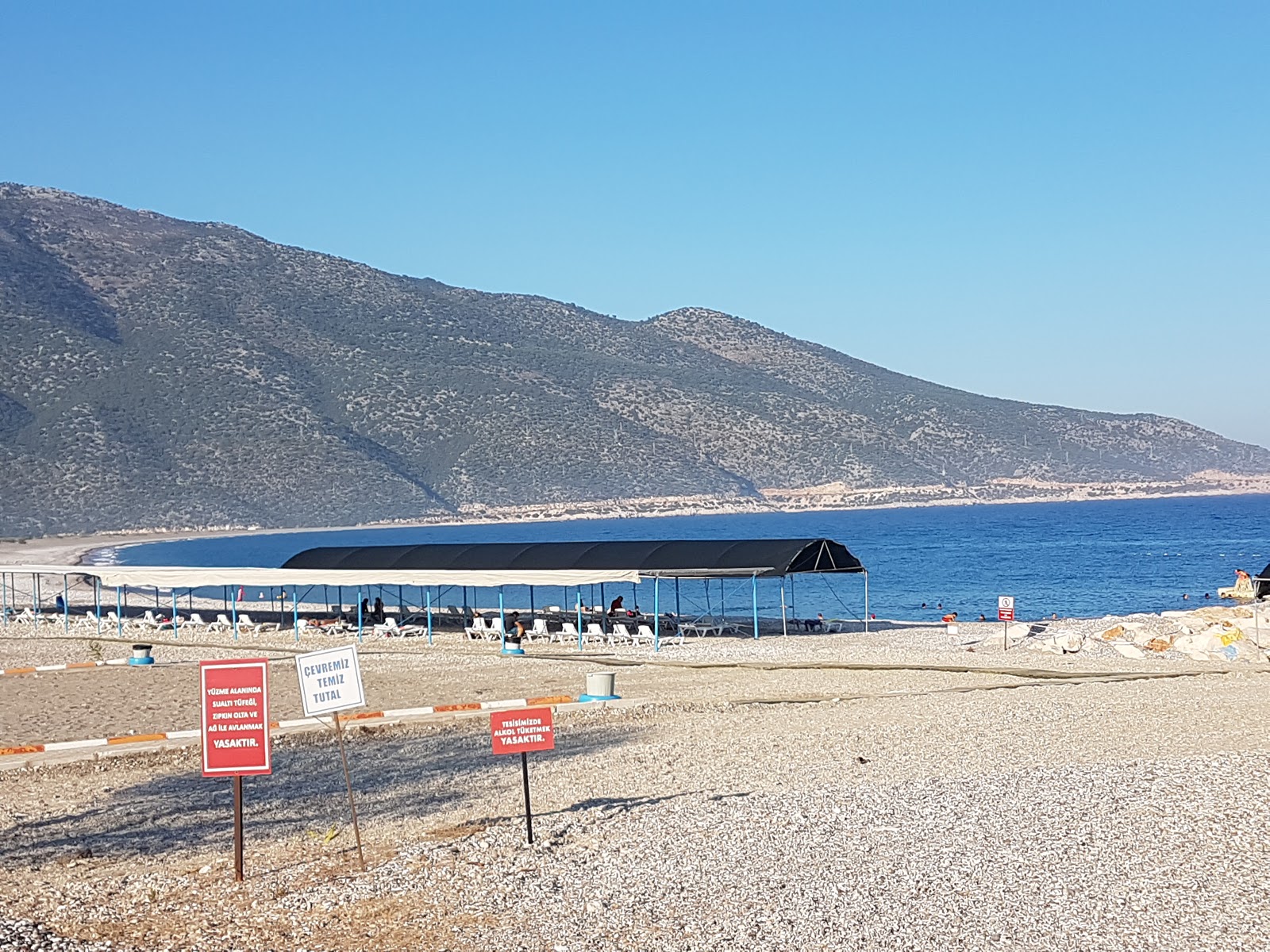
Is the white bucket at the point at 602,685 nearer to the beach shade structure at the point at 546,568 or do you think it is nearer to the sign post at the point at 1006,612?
the beach shade structure at the point at 546,568

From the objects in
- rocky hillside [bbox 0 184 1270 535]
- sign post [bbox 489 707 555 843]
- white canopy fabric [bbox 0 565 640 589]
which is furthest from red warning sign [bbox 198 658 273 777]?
rocky hillside [bbox 0 184 1270 535]

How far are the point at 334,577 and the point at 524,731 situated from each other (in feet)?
75.2

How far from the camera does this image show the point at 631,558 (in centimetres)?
3197

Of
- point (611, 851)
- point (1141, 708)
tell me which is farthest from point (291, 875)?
point (1141, 708)

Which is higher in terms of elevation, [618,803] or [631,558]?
[631,558]

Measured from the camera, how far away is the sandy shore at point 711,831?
746cm

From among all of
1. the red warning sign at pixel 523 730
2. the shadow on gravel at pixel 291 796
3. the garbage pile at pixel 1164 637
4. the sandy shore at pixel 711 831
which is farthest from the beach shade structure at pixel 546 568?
the red warning sign at pixel 523 730

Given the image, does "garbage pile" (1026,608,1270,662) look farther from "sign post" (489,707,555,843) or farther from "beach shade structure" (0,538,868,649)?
"sign post" (489,707,555,843)

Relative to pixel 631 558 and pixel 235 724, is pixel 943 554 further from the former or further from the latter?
pixel 235 724

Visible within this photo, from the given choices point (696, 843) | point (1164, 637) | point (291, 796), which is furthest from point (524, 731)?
point (1164, 637)

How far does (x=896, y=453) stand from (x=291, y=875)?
154500mm

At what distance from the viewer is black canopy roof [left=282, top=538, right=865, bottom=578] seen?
97.6 feet

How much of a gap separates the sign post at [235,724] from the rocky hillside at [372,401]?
109 metres

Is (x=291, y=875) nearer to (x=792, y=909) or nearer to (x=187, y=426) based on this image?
(x=792, y=909)
